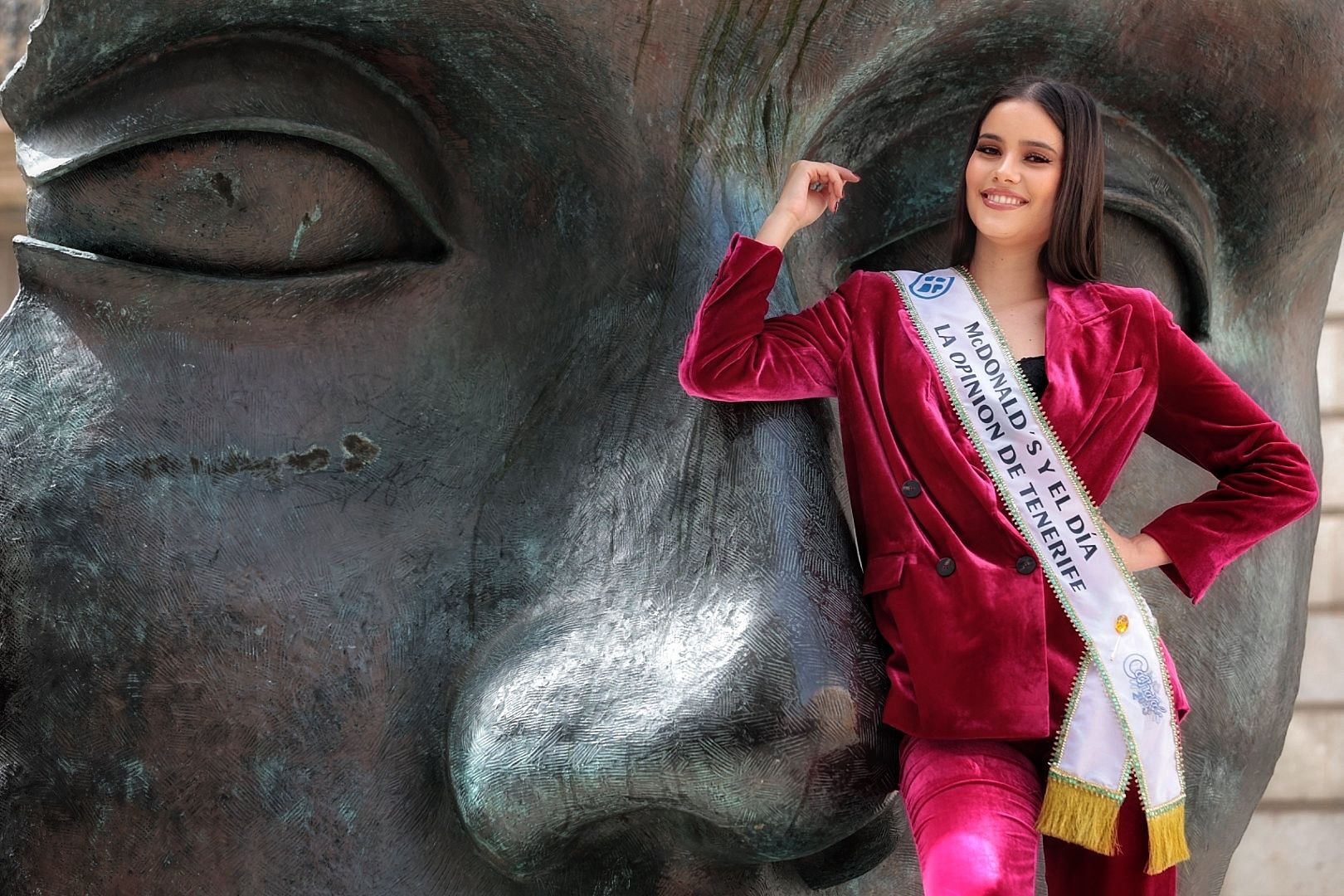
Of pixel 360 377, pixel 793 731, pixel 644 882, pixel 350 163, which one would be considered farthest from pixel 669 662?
pixel 350 163

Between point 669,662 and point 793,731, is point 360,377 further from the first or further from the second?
point 793,731

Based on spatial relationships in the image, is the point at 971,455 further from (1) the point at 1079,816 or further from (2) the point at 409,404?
(2) the point at 409,404

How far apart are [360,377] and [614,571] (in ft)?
1.21

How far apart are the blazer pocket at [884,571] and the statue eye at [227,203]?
66 cm

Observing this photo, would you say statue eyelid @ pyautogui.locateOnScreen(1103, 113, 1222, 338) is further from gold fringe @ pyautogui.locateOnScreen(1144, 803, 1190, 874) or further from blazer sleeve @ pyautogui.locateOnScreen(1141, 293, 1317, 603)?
gold fringe @ pyautogui.locateOnScreen(1144, 803, 1190, 874)

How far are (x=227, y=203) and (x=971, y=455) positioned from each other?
32.2 inches

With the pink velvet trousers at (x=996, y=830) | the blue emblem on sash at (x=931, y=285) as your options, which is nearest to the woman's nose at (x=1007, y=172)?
the blue emblem on sash at (x=931, y=285)

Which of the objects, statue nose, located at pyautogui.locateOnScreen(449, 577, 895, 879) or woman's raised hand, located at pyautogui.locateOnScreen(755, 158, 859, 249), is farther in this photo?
woman's raised hand, located at pyautogui.locateOnScreen(755, 158, 859, 249)

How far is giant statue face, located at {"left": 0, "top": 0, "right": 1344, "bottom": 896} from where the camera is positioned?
1940 mm

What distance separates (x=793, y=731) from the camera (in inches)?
69.3

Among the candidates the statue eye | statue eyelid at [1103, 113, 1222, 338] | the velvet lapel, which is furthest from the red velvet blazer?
the statue eye

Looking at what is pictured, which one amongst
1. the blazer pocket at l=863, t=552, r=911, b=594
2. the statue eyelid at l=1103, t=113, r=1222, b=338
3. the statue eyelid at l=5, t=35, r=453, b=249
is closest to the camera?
the blazer pocket at l=863, t=552, r=911, b=594

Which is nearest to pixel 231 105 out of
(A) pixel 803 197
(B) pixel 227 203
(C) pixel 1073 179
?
(B) pixel 227 203

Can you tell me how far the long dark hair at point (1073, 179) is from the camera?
6.17ft
